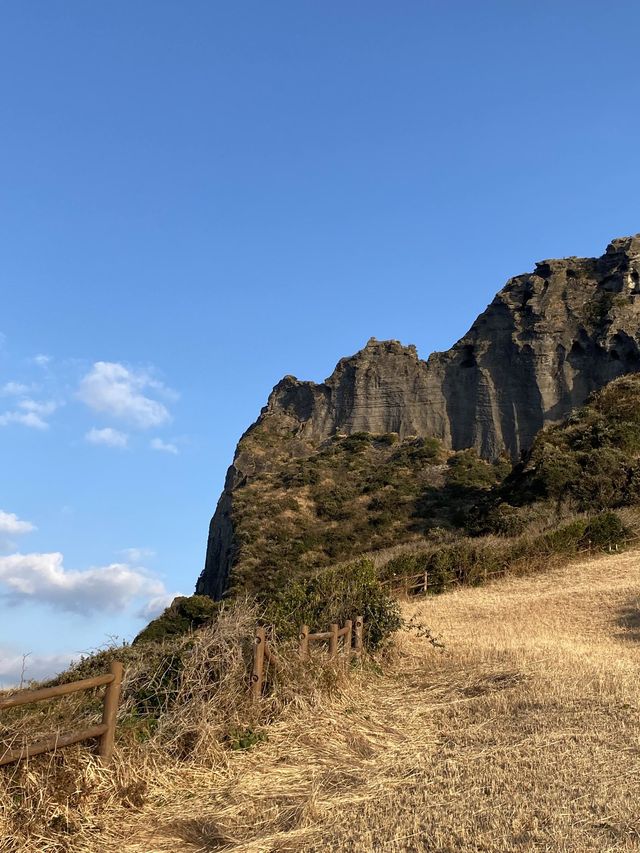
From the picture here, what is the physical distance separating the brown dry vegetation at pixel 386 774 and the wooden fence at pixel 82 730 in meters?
0.17

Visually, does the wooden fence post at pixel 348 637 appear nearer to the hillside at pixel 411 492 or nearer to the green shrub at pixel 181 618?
the hillside at pixel 411 492

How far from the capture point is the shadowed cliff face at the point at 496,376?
73.2 meters

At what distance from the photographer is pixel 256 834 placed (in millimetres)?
6395

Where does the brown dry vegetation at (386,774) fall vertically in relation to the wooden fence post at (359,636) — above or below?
below

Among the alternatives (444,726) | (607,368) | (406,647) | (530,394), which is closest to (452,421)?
(530,394)

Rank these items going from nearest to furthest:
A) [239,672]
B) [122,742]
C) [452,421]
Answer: [122,742] → [239,672] → [452,421]

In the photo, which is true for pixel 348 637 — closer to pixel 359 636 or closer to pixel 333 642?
pixel 359 636

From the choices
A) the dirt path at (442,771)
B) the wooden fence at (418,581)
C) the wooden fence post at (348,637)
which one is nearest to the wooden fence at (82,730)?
the dirt path at (442,771)

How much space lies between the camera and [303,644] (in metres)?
10.9

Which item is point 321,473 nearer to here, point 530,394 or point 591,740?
point 530,394

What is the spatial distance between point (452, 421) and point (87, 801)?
76.2 m

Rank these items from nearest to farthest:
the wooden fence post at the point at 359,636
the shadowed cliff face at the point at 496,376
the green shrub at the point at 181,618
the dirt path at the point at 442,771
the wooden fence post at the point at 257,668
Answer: the dirt path at the point at 442,771 → the wooden fence post at the point at 257,668 → the wooden fence post at the point at 359,636 → the green shrub at the point at 181,618 → the shadowed cliff face at the point at 496,376

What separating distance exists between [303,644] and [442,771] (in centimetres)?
361

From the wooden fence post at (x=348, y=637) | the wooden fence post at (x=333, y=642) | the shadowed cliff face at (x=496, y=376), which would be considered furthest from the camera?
the shadowed cliff face at (x=496, y=376)
